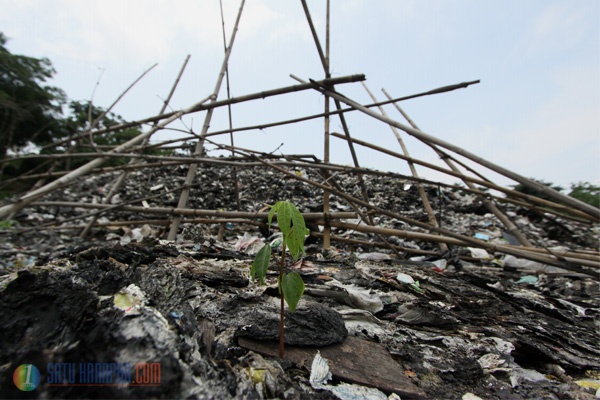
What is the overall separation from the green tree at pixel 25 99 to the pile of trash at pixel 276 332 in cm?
868

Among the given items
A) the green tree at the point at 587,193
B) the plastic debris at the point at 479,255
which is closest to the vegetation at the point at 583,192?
the green tree at the point at 587,193

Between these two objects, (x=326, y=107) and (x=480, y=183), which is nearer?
(x=480, y=183)

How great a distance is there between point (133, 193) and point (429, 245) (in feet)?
15.6

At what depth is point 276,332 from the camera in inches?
34.8

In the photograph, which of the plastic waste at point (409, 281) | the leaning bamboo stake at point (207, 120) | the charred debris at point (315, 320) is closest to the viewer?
the charred debris at point (315, 320)

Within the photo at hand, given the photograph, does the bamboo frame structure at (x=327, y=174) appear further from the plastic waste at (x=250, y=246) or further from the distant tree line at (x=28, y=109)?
the distant tree line at (x=28, y=109)

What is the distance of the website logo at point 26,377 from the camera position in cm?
49

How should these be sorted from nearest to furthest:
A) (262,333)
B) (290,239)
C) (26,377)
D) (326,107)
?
1. (26,377)
2. (290,239)
3. (262,333)
4. (326,107)

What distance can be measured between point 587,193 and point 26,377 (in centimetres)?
823

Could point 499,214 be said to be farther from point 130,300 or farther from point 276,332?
point 130,300

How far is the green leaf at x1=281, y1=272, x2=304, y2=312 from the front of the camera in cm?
73

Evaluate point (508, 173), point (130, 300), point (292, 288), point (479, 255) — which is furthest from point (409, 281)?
point (479, 255)

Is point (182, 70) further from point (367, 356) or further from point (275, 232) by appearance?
point (367, 356)

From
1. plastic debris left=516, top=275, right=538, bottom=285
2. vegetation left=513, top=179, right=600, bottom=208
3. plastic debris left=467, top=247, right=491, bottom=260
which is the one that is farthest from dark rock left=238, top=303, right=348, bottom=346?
vegetation left=513, top=179, right=600, bottom=208
